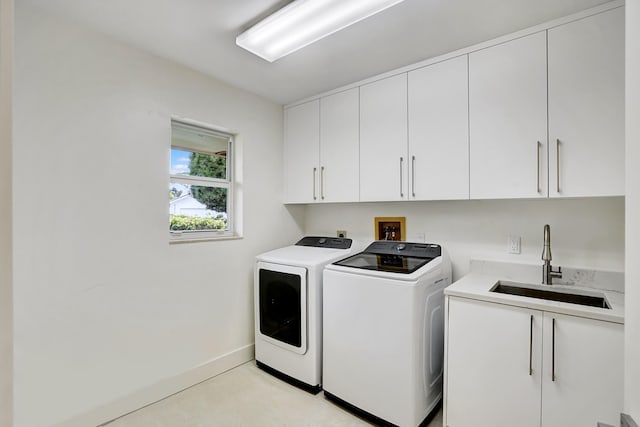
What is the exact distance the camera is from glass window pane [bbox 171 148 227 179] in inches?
92.4

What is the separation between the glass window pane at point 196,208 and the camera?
2.34 meters

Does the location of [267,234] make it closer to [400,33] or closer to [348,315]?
[348,315]

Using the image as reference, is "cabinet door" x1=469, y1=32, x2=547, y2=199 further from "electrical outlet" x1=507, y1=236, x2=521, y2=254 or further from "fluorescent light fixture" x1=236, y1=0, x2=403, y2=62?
"fluorescent light fixture" x1=236, y1=0, x2=403, y2=62

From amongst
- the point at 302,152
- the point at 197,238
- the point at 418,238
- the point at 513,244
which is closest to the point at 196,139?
the point at 197,238

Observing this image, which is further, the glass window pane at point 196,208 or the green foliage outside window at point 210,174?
the green foliage outside window at point 210,174

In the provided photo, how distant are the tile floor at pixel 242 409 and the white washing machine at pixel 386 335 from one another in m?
0.12

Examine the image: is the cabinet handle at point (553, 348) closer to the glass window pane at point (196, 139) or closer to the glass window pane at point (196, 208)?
the glass window pane at point (196, 208)

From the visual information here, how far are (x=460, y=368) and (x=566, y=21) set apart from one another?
A: 2.02 meters

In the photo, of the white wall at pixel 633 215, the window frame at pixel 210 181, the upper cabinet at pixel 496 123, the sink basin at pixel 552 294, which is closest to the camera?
the white wall at pixel 633 215

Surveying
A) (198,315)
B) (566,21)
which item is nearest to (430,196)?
(566,21)

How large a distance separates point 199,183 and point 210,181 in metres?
0.10

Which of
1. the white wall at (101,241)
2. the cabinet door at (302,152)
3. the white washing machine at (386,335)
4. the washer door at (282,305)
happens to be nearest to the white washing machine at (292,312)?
the washer door at (282,305)

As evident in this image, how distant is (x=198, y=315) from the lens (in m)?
2.34

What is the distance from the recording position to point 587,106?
5.27ft
